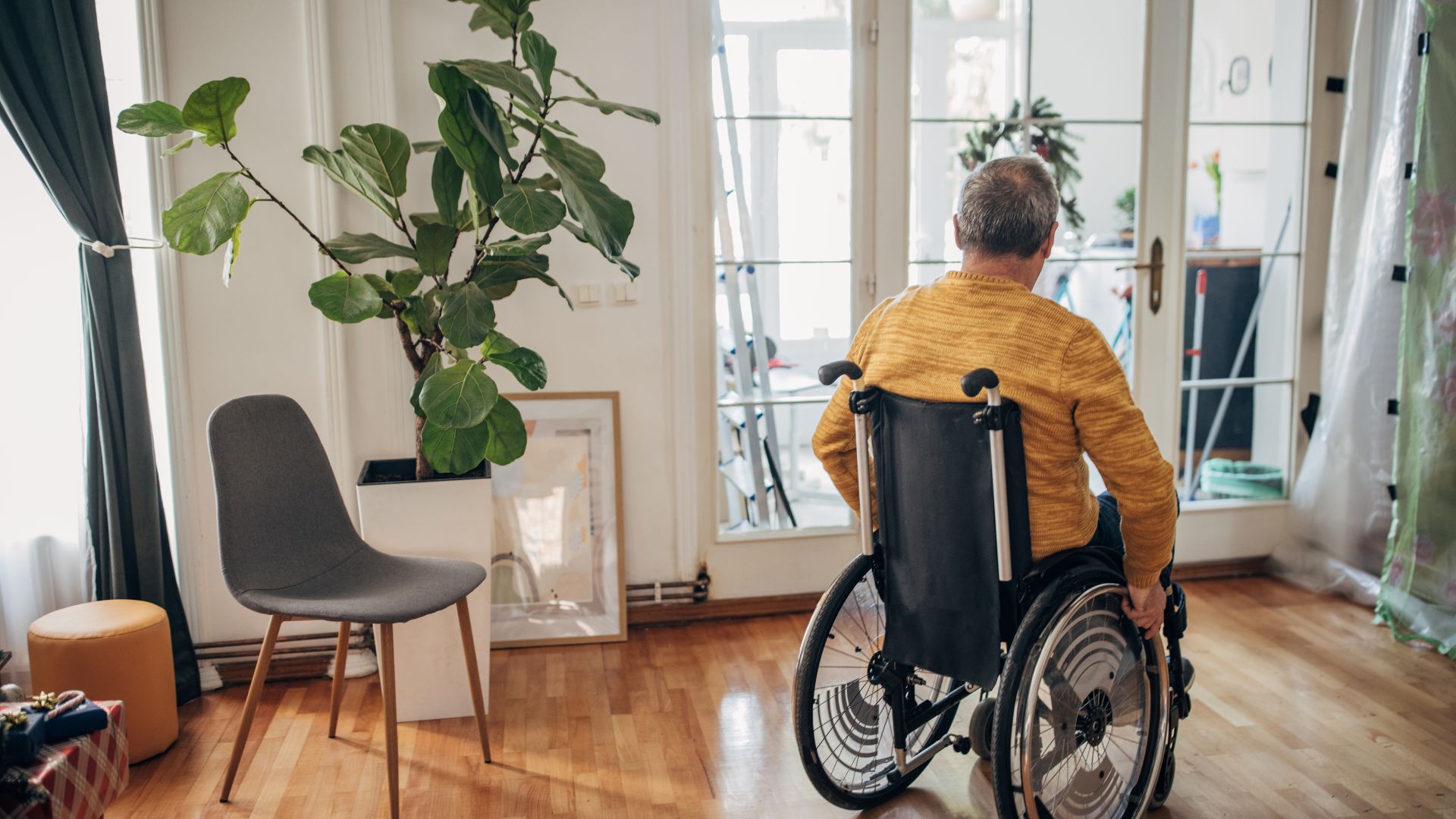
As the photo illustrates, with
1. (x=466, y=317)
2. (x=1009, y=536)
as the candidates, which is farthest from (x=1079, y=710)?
(x=466, y=317)

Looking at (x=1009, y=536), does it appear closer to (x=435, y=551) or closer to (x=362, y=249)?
(x=435, y=551)

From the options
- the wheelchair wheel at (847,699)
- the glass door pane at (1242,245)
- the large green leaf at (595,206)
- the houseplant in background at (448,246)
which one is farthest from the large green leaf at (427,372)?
the glass door pane at (1242,245)

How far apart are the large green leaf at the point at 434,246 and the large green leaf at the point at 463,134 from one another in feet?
0.50

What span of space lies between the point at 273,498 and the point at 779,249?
1628 mm

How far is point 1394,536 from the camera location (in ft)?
10.5

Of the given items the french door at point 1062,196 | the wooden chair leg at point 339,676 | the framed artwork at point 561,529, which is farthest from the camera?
the french door at point 1062,196

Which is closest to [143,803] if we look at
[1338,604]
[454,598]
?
[454,598]

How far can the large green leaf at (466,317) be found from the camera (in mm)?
2262

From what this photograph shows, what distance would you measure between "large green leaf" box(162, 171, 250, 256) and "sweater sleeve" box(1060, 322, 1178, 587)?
1707mm

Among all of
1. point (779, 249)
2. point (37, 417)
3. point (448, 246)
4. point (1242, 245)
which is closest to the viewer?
point (448, 246)

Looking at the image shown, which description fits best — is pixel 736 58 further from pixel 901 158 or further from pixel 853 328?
pixel 853 328

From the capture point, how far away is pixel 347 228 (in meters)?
2.95

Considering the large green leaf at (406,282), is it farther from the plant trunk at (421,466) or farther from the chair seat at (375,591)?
the chair seat at (375,591)

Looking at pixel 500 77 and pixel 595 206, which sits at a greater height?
pixel 500 77
